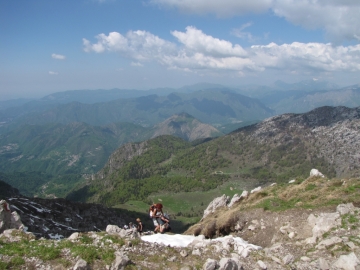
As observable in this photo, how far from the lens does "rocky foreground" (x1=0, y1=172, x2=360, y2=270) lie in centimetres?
1591

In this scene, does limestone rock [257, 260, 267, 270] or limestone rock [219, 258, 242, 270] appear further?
limestone rock [257, 260, 267, 270]

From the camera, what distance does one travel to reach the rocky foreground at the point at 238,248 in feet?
52.2

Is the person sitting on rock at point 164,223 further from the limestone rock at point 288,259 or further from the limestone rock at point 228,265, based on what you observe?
the limestone rock at point 288,259

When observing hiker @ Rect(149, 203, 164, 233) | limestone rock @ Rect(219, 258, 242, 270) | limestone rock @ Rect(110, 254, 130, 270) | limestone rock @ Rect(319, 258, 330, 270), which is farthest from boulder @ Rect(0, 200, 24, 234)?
limestone rock @ Rect(319, 258, 330, 270)

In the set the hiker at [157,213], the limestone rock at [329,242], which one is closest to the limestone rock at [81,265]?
the hiker at [157,213]

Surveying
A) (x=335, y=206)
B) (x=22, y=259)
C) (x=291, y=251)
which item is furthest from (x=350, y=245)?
(x=22, y=259)

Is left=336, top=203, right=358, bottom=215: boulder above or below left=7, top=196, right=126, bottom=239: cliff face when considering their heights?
above

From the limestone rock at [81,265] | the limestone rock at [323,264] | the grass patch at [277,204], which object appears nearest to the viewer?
the limestone rock at [81,265]

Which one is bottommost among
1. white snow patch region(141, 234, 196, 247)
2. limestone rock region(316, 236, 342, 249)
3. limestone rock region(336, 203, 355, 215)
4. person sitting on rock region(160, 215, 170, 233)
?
white snow patch region(141, 234, 196, 247)

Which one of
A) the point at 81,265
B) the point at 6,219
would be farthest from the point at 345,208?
the point at 6,219

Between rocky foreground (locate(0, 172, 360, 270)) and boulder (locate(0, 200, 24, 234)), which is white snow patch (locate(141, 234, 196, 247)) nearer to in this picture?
rocky foreground (locate(0, 172, 360, 270))

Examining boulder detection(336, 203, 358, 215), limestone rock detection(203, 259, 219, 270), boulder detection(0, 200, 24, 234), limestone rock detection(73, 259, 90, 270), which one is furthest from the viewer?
boulder detection(0, 200, 24, 234)

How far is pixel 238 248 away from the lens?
2020cm

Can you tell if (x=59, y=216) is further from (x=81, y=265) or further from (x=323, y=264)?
(x=323, y=264)
